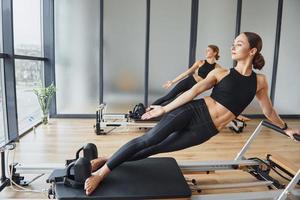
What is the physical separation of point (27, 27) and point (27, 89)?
3.29 feet

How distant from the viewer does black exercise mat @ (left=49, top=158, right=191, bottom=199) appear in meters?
1.84

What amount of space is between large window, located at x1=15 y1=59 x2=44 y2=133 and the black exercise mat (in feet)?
8.73

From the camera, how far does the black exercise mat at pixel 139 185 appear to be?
1.84 meters

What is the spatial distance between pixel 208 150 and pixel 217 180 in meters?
0.93

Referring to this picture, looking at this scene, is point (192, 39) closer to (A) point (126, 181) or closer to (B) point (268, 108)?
(B) point (268, 108)

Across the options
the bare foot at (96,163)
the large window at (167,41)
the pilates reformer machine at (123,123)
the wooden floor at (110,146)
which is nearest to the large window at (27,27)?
the wooden floor at (110,146)

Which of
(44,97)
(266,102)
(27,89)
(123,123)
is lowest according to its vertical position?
(123,123)

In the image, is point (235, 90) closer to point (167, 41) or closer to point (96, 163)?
point (96, 163)

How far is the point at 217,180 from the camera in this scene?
9.06ft

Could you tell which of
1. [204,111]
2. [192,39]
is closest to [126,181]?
[204,111]

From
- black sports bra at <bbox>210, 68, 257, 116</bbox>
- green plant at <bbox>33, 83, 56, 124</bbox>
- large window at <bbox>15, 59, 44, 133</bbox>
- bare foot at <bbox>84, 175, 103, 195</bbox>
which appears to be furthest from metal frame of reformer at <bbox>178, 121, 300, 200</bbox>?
green plant at <bbox>33, 83, 56, 124</bbox>

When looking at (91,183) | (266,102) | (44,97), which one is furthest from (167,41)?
(91,183)

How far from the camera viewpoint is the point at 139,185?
198cm

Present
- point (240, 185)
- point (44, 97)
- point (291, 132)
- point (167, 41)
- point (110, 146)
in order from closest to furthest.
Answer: point (291, 132) < point (240, 185) < point (110, 146) < point (44, 97) < point (167, 41)
